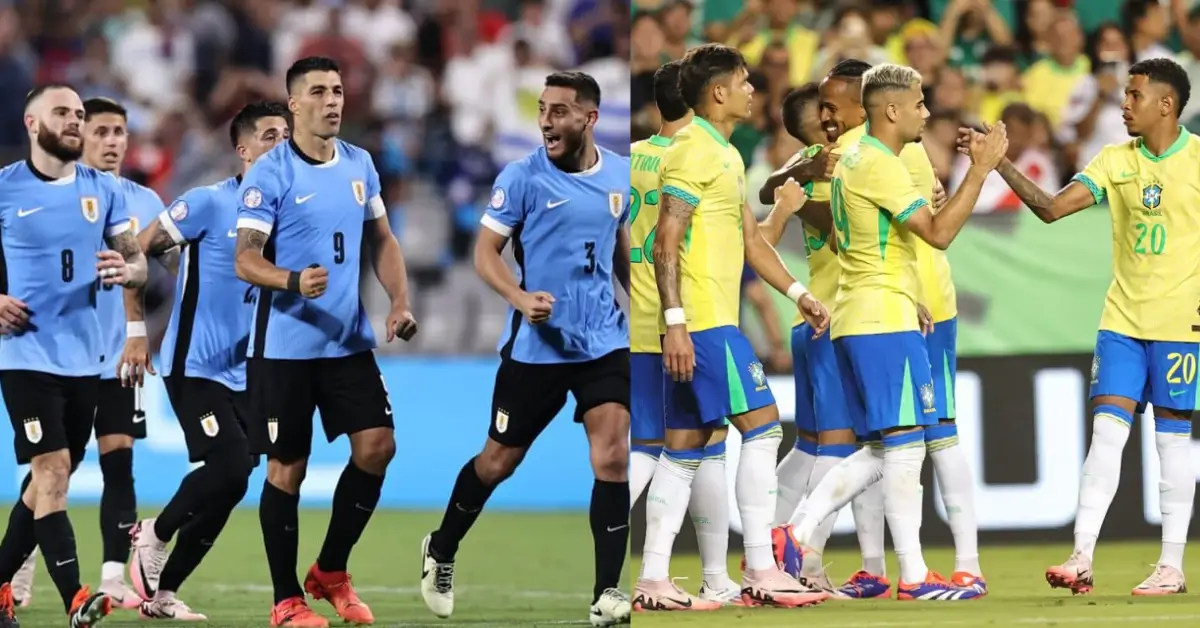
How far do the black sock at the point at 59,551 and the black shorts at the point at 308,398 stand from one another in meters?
0.74

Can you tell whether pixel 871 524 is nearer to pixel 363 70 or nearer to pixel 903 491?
pixel 903 491

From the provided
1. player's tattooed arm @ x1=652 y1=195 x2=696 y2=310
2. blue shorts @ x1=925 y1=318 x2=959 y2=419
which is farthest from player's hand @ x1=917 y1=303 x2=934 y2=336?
player's tattooed arm @ x1=652 y1=195 x2=696 y2=310

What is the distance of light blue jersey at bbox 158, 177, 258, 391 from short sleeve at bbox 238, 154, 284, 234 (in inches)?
29.0

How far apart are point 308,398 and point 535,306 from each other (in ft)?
2.56

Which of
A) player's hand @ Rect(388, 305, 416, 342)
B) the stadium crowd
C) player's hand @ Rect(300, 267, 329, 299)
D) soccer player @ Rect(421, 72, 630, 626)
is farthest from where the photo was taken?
the stadium crowd

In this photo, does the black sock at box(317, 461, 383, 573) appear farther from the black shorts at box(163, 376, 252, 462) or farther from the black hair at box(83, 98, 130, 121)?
the black hair at box(83, 98, 130, 121)

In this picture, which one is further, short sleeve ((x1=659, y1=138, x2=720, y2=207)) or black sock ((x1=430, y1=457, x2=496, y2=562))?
black sock ((x1=430, y1=457, x2=496, y2=562))

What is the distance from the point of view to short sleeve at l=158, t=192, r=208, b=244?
6.00 m

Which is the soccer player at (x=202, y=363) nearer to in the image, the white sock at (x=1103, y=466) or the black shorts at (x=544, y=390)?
the black shorts at (x=544, y=390)

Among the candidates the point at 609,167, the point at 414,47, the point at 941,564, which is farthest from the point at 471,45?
the point at 609,167

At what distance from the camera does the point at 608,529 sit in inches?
216

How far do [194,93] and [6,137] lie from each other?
1461mm

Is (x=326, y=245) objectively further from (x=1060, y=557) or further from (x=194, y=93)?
(x=194, y=93)

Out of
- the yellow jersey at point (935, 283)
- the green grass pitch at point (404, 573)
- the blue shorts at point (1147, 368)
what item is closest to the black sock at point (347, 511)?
the green grass pitch at point (404, 573)
